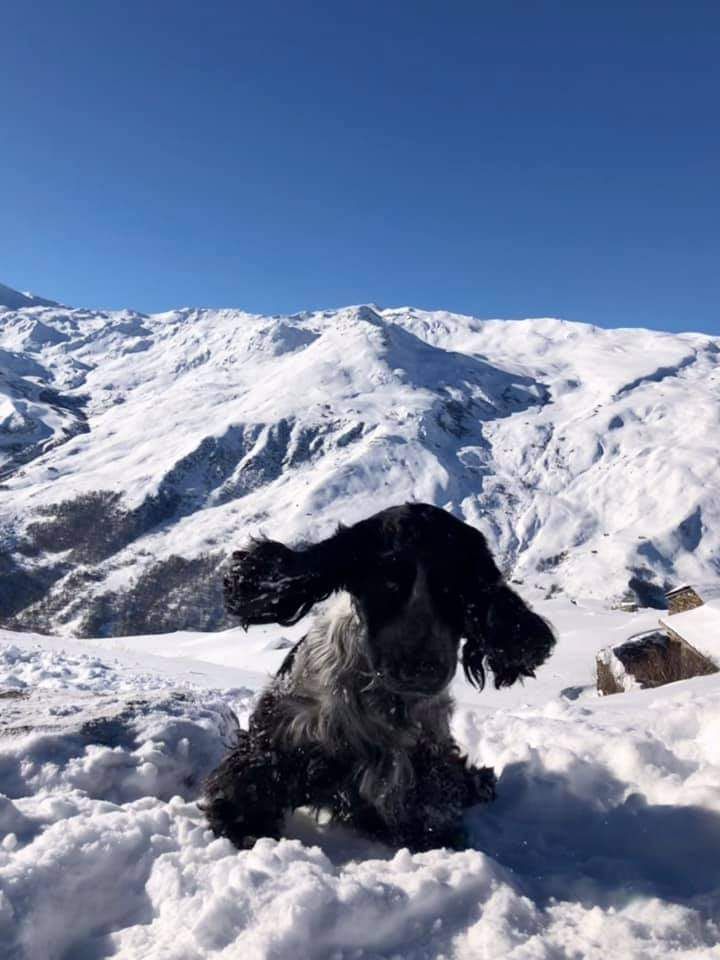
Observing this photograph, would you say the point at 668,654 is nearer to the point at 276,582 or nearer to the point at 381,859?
the point at 381,859

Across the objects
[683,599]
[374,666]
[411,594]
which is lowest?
[374,666]

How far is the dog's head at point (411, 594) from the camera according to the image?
3.65 m

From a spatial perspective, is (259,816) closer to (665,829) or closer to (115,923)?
(115,923)

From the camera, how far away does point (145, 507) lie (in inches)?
7490

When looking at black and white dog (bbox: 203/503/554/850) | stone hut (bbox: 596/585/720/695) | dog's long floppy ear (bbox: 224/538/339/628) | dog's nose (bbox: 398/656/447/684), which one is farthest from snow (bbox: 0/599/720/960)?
stone hut (bbox: 596/585/720/695)

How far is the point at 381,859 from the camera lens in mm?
3623

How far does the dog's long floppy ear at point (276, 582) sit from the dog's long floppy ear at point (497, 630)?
29.5 inches

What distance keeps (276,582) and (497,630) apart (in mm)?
1224

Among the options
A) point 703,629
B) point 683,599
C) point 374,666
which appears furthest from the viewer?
point 683,599

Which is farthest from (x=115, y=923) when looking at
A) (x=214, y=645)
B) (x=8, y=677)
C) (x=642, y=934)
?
(x=214, y=645)

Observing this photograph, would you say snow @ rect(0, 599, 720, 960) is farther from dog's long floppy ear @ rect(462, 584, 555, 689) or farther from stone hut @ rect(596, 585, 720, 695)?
stone hut @ rect(596, 585, 720, 695)

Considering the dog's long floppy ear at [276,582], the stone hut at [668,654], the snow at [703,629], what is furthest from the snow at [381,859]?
the stone hut at [668,654]

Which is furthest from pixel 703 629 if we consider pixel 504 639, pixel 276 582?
pixel 276 582

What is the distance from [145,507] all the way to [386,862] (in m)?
195
